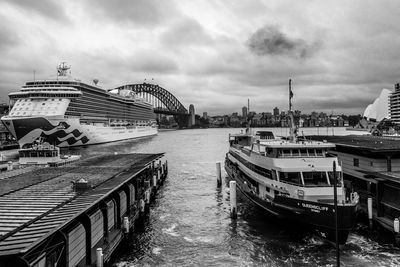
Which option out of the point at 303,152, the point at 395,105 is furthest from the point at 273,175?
the point at 395,105

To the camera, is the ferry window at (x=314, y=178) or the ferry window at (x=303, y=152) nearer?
the ferry window at (x=314, y=178)

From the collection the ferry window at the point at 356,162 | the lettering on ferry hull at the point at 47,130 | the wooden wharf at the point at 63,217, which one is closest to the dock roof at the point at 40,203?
the wooden wharf at the point at 63,217

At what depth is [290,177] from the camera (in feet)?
85.2

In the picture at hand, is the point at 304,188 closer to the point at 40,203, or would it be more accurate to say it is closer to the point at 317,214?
the point at 317,214

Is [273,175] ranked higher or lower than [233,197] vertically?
higher

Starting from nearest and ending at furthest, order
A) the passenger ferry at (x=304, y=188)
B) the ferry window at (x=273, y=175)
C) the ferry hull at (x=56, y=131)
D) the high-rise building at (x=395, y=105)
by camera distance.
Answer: the passenger ferry at (x=304, y=188) < the ferry window at (x=273, y=175) < the ferry hull at (x=56, y=131) < the high-rise building at (x=395, y=105)

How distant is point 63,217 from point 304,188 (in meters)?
16.3

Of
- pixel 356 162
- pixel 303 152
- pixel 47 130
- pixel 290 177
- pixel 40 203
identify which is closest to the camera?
pixel 40 203

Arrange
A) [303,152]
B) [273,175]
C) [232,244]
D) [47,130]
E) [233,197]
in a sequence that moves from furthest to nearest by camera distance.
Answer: [47,130], [233,197], [273,175], [303,152], [232,244]

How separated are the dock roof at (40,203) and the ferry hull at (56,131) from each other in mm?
44065

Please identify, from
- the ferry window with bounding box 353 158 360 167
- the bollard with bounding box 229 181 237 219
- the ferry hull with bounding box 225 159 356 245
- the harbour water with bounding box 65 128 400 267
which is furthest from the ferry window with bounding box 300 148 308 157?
the ferry window with bounding box 353 158 360 167

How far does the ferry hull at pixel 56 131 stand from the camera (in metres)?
82.7

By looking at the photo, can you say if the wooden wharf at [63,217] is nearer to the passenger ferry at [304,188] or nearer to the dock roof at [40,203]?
the dock roof at [40,203]

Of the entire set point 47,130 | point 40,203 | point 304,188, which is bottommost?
point 304,188
